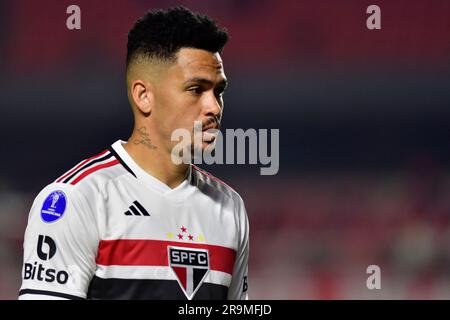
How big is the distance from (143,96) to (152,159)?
245 millimetres

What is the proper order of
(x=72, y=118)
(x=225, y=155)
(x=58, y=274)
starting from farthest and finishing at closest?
(x=72, y=118), (x=225, y=155), (x=58, y=274)

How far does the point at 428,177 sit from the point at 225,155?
2.80 m

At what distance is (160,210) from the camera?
9.64 feet

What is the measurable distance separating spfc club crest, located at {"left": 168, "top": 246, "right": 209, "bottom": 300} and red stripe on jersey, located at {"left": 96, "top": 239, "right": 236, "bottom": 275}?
21mm

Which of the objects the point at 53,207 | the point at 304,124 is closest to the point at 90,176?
the point at 53,207

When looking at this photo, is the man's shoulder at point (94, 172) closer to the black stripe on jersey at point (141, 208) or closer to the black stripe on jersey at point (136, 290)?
the black stripe on jersey at point (141, 208)

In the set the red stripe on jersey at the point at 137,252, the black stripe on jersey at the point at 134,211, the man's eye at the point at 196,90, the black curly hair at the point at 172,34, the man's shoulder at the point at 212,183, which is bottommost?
the red stripe on jersey at the point at 137,252

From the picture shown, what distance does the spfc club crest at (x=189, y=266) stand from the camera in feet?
9.34

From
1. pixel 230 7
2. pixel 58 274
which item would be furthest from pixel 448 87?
pixel 58 274

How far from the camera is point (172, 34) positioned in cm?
295

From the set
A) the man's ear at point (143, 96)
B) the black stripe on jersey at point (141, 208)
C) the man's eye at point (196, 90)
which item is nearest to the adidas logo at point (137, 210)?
the black stripe on jersey at point (141, 208)

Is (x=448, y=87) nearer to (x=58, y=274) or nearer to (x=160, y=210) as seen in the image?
(x=160, y=210)

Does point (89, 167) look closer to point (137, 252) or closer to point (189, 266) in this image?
point (137, 252)
